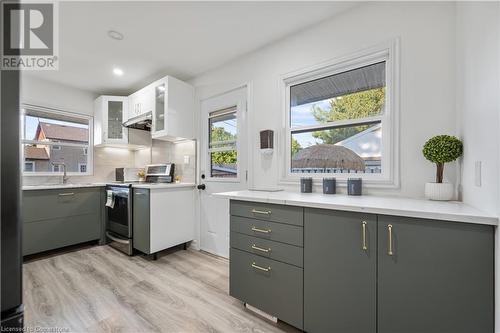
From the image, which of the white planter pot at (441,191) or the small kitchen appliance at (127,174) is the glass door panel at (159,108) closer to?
the small kitchen appliance at (127,174)

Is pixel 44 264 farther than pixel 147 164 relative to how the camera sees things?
No

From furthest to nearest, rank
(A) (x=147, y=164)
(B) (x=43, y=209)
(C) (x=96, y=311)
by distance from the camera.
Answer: (A) (x=147, y=164), (B) (x=43, y=209), (C) (x=96, y=311)

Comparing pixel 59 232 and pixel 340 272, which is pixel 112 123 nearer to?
pixel 59 232

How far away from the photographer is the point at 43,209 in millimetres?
2744

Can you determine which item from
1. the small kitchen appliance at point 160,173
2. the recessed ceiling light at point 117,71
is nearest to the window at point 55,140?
the small kitchen appliance at point 160,173

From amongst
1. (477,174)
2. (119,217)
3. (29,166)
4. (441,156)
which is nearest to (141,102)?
(119,217)

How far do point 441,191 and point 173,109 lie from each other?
278 centimetres

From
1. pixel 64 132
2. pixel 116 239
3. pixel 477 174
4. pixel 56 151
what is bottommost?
pixel 116 239

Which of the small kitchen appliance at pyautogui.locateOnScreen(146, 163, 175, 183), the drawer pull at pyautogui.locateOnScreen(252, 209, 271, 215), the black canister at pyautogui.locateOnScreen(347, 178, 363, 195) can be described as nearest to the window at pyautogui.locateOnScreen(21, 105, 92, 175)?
the small kitchen appliance at pyautogui.locateOnScreen(146, 163, 175, 183)

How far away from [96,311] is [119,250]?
4.67ft

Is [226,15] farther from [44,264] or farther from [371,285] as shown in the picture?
[44,264]

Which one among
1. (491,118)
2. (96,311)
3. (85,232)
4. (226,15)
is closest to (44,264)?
(85,232)

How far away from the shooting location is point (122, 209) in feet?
9.70

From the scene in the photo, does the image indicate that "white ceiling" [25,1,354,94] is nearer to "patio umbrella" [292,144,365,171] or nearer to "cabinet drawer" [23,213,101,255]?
"patio umbrella" [292,144,365,171]
